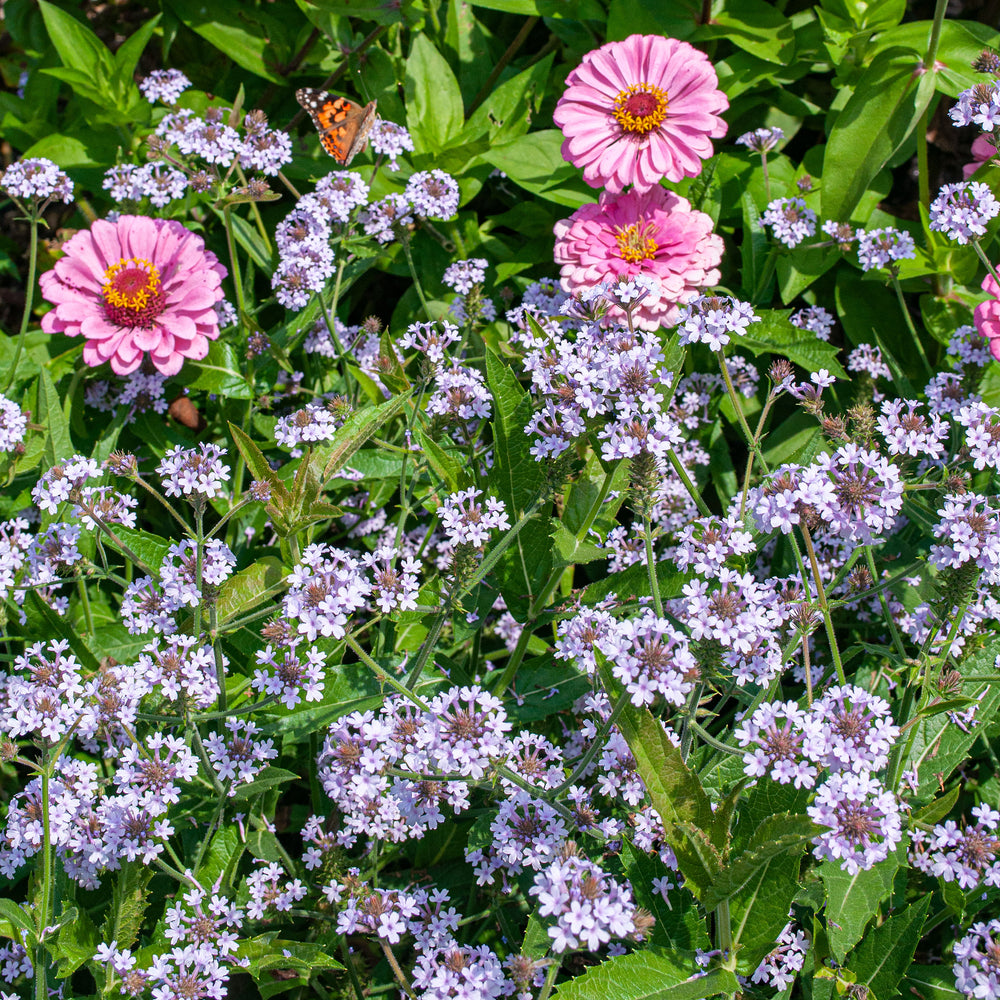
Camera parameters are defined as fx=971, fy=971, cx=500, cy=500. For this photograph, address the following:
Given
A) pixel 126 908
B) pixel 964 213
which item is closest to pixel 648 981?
pixel 126 908

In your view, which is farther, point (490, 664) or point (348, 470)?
point (490, 664)

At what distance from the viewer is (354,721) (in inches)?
101

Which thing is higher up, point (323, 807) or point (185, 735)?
point (185, 735)

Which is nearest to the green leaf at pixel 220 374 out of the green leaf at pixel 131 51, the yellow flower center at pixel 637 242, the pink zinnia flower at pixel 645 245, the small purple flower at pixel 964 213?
the pink zinnia flower at pixel 645 245

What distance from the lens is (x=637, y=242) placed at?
365 centimetres

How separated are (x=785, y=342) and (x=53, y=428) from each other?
2752 mm

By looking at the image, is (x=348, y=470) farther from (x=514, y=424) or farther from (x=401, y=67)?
(x=401, y=67)

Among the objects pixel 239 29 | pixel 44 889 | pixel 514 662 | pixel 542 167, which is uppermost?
pixel 239 29

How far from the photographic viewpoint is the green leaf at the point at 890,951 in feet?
8.62

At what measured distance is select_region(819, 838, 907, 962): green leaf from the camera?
8.54ft

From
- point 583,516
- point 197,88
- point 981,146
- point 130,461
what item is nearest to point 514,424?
point 583,516

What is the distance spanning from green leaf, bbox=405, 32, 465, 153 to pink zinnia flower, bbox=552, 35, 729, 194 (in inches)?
28.2

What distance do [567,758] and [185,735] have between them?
1.13 meters

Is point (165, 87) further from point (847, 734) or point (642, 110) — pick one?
point (847, 734)
